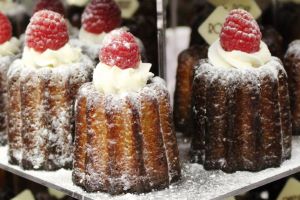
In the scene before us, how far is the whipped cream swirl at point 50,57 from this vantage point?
214cm

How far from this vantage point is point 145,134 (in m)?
1.92

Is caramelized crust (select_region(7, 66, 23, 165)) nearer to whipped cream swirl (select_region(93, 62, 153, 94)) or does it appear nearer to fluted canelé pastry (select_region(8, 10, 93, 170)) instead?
fluted canelé pastry (select_region(8, 10, 93, 170))

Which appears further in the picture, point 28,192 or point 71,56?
point 28,192

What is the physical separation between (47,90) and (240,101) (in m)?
0.57

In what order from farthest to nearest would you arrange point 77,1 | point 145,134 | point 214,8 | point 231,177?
point 77,1
point 214,8
point 231,177
point 145,134

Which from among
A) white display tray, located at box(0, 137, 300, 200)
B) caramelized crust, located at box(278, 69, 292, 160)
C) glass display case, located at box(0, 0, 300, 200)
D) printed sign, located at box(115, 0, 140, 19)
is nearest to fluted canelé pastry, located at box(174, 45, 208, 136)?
glass display case, located at box(0, 0, 300, 200)

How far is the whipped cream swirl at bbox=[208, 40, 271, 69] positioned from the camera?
6.81ft

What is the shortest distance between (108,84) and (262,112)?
1.54ft

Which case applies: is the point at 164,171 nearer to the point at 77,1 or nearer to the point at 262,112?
the point at 262,112

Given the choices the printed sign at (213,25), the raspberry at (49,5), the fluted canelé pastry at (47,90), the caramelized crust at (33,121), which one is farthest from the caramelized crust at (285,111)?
the raspberry at (49,5)

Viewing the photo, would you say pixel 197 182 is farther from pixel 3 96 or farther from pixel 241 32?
pixel 3 96

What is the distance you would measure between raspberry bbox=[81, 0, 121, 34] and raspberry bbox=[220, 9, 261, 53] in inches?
18.6

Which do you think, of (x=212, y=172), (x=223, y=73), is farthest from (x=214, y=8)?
(x=212, y=172)

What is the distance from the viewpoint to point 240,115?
81.6 inches
